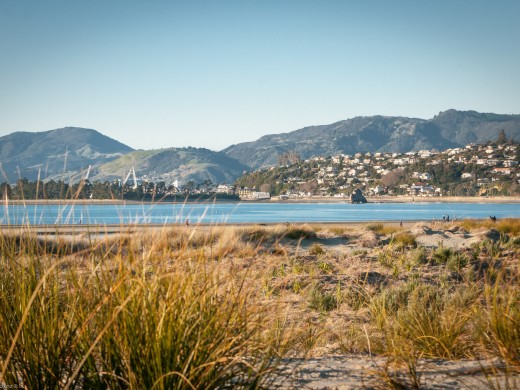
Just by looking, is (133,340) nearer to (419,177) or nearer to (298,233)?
(298,233)

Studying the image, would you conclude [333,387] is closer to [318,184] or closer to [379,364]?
[379,364]

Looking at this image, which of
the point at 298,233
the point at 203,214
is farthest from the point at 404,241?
the point at 203,214

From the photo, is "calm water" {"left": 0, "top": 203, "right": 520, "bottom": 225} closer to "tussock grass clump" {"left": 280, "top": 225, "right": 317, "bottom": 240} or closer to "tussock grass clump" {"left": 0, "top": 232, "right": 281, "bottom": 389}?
"tussock grass clump" {"left": 0, "top": 232, "right": 281, "bottom": 389}

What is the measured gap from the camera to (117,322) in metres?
3.06

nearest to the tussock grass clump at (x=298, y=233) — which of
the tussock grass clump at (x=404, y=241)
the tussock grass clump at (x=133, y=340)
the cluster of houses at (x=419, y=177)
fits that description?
the tussock grass clump at (x=404, y=241)

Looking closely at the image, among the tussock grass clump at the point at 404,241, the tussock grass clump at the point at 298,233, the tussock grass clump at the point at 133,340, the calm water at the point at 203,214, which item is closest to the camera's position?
the tussock grass clump at the point at 133,340

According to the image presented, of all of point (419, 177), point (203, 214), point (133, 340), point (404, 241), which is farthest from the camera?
point (419, 177)

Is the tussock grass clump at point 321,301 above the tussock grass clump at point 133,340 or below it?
below

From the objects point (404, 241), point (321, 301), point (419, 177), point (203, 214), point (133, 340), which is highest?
point (203, 214)

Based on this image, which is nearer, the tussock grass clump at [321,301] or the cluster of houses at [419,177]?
the tussock grass clump at [321,301]

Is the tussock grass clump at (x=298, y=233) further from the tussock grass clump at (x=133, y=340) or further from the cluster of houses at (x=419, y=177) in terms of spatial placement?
the cluster of houses at (x=419, y=177)

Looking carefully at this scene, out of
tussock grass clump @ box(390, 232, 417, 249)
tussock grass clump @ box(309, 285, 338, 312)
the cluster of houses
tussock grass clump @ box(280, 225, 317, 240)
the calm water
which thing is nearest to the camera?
the calm water

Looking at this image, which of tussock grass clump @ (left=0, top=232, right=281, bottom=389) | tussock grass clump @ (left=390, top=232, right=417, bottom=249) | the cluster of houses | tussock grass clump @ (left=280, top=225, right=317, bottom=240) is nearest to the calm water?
tussock grass clump @ (left=0, top=232, right=281, bottom=389)

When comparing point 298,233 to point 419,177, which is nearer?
point 298,233
